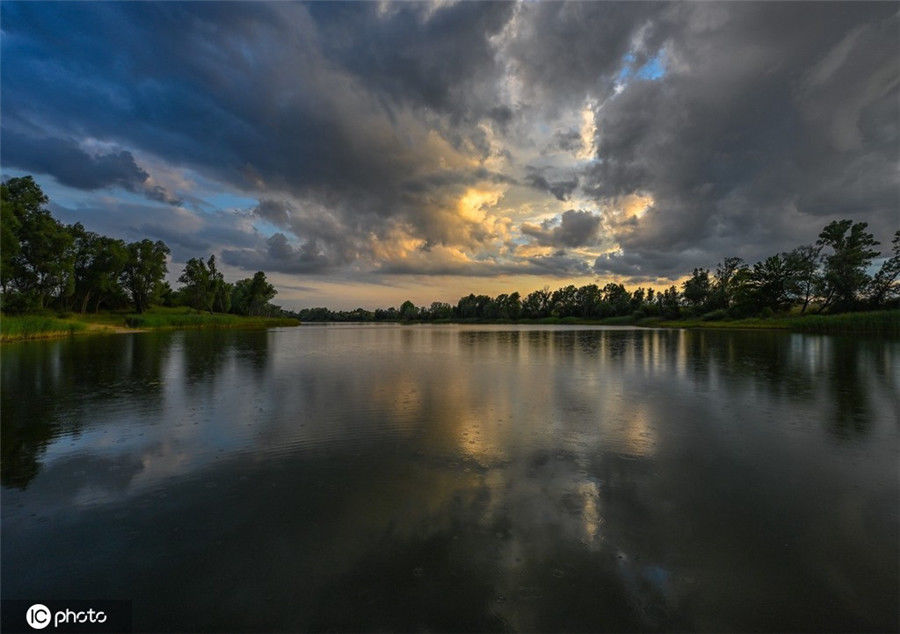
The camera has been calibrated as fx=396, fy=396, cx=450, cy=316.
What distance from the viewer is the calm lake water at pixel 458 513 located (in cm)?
385

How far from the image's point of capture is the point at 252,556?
4.58m

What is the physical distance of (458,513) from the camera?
560 cm

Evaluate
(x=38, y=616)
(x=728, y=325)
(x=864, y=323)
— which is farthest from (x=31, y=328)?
(x=728, y=325)

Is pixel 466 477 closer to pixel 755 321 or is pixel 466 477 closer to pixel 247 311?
pixel 755 321

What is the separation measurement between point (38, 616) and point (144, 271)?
95.8m

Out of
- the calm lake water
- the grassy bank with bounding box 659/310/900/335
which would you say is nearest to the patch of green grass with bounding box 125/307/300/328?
the calm lake water

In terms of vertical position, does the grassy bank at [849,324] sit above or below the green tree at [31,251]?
below

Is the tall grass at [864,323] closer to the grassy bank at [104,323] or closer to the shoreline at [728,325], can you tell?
the shoreline at [728,325]

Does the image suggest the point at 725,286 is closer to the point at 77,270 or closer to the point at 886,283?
the point at 886,283

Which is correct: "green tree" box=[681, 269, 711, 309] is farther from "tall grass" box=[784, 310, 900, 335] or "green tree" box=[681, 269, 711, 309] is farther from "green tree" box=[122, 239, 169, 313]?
"green tree" box=[122, 239, 169, 313]

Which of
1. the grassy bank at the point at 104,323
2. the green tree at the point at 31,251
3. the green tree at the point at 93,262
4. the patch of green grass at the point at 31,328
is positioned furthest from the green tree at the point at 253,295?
the patch of green grass at the point at 31,328

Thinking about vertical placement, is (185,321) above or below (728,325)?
Result: below

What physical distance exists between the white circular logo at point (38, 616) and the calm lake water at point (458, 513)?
13 cm

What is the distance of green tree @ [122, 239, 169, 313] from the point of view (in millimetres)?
79500
